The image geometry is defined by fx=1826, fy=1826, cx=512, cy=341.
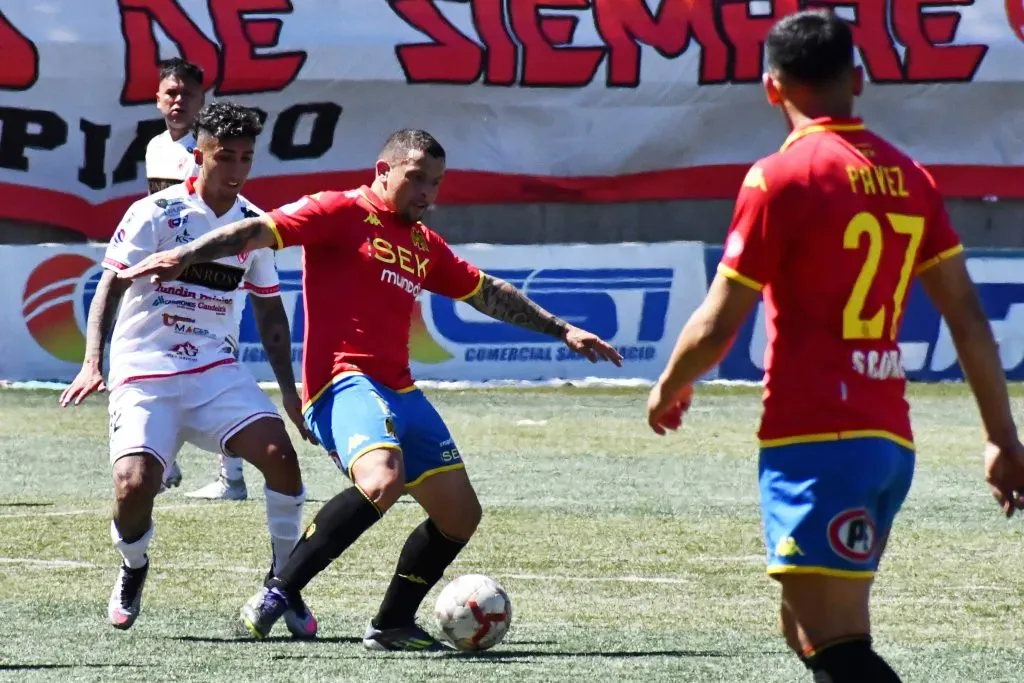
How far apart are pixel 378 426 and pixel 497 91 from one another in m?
15.4

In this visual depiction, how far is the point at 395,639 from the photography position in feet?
22.1

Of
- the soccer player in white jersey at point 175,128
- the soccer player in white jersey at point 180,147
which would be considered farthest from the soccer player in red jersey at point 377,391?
the soccer player in white jersey at point 175,128

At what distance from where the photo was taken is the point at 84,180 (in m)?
21.1

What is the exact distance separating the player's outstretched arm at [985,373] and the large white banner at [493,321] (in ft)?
46.1

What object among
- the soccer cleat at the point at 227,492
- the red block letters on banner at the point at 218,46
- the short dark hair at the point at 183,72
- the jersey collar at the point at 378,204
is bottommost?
the red block letters on banner at the point at 218,46

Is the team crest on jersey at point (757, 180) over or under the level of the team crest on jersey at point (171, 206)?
over

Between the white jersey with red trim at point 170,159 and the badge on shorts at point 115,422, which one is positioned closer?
the badge on shorts at point 115,422

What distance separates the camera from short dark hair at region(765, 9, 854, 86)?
4.36 m

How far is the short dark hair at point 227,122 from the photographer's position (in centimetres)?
719

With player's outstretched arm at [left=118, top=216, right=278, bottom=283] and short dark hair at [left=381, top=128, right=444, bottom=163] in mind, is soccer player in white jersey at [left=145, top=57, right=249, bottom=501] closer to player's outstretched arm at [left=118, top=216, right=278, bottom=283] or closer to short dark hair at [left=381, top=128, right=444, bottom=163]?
short dark hair at [left=381, top=128, right=444, bottom=163]

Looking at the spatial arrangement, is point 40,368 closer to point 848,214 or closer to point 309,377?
point 309,377

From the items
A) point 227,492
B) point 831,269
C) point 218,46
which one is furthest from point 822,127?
point 218,46

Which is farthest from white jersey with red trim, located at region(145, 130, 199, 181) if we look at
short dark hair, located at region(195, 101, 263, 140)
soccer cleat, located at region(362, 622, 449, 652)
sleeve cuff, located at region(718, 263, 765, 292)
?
sleeve cuff, located at region(718, 263, 765, 292)

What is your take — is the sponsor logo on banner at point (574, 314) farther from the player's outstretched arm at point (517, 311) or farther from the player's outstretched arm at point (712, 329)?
the player's outstretched arm at point (712, 329)
